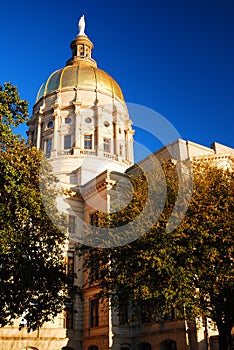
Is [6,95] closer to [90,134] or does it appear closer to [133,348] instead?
[133,348]

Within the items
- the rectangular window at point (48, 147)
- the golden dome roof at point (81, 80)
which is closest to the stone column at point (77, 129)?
the golden dome roof at point (81, 80)

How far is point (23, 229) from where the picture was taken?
A: 70.2 ft

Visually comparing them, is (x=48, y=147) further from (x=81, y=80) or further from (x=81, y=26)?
(x=81, y=26)

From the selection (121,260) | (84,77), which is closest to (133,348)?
(121,260)

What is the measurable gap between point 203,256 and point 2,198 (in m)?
10.9

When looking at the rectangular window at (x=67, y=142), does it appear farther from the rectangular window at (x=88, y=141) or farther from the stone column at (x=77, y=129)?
the rectangular window at (x=88, y=141)

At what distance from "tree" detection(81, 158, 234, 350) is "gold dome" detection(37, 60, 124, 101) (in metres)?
43.3

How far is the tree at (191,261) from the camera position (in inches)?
763

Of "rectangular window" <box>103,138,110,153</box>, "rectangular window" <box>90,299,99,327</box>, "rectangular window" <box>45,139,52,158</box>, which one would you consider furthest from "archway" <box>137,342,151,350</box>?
"rectangular window" <box>45,139,52,158</box>

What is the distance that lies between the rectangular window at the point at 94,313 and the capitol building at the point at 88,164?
0.09 m

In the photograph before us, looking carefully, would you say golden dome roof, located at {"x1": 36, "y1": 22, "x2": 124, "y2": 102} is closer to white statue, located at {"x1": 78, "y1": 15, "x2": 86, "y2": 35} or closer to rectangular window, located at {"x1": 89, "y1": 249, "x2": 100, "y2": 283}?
white statue, located at {"x1": 78, "y1": 15, "x2": 86, "y2": 35}

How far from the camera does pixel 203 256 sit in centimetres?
2031

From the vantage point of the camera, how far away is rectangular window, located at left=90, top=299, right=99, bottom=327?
35656 mm

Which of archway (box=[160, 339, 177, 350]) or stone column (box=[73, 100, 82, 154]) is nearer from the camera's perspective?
archway (box=[160, 339, 177, 350])
